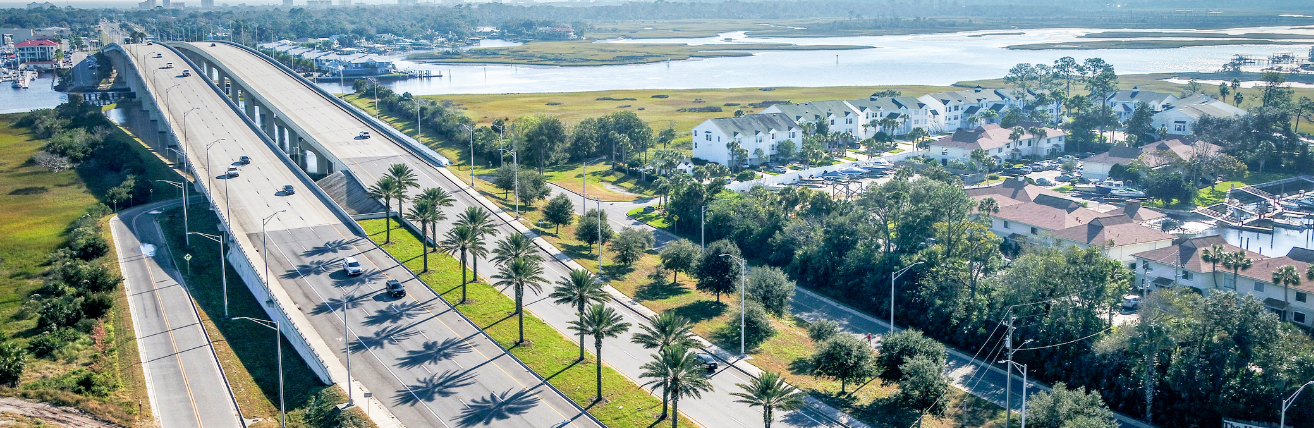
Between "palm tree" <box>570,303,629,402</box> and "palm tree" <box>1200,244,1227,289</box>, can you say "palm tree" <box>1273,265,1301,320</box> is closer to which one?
"palm tree" <box>1200,244,1227,289</box>

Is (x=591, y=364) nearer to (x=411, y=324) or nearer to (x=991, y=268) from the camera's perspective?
(x=411, y=324)

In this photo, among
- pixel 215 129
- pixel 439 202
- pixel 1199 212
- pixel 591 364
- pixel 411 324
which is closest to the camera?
pixel 591 364

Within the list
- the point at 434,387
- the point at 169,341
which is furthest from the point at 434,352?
the point at 169,341

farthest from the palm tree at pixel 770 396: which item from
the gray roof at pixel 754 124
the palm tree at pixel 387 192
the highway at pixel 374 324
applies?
the gray roof at pixel 754 124

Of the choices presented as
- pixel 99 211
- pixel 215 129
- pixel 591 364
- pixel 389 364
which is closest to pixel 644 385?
pixel 591 364

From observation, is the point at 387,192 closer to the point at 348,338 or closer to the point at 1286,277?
the point at 348,338

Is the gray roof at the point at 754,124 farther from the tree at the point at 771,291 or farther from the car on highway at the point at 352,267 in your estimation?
the car on highway at the point at 352,267
